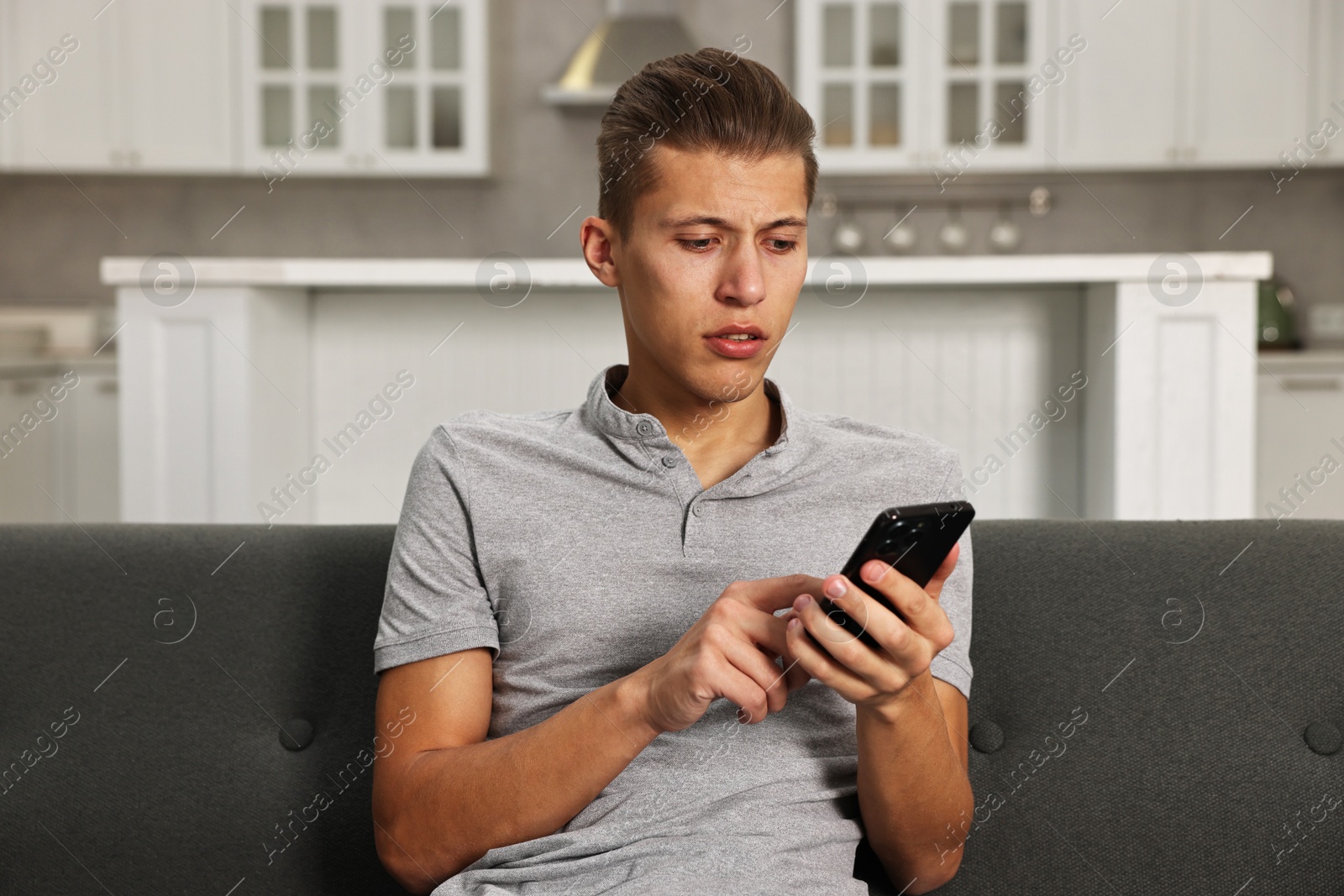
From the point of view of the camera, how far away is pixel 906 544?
70 centimetres

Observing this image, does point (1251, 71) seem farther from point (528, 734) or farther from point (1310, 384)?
point (528, 734)

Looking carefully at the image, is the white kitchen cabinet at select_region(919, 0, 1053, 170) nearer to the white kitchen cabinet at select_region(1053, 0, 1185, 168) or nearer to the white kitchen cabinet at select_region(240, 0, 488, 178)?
the white kitchen cabinet at select_region(1053, 0, 1185, 168)

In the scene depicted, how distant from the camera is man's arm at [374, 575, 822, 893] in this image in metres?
0.77

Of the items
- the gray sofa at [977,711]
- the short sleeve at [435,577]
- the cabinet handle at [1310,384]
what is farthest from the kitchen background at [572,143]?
the short sleeve at [435,577]

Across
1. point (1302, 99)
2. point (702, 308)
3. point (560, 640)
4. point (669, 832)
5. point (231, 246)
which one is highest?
point (1302, 99)

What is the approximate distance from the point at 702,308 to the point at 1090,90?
317 cm

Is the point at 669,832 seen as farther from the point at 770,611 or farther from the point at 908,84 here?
the point at 908,84

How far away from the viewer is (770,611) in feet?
2.64

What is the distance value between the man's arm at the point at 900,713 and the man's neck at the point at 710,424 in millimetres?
255

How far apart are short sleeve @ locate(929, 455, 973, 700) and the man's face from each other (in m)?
0.21

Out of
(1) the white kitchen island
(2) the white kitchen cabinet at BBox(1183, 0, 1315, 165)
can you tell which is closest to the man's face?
(1) the white kitchen island

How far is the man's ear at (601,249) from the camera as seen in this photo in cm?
106

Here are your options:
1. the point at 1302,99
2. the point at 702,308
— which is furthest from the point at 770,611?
the point at 1302,99

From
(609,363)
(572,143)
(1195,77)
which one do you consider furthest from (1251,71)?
(609,363)
